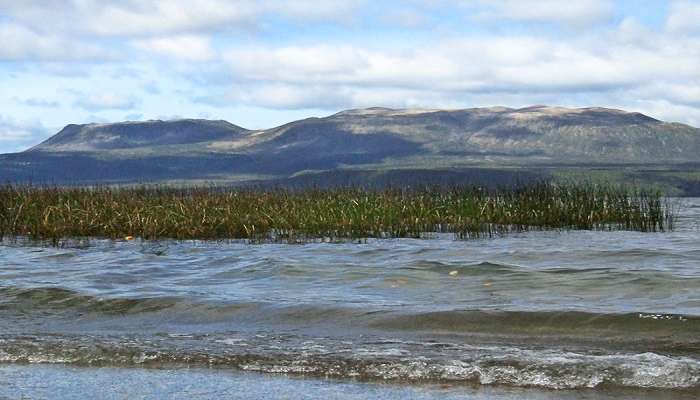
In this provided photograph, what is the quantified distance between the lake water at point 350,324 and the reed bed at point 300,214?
11.2ft

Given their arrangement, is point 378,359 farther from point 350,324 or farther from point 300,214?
point 300,214

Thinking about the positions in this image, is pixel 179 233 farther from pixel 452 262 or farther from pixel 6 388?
pixel 6 388

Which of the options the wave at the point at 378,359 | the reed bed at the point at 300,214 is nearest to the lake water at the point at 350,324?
the wave at the point at 378,359

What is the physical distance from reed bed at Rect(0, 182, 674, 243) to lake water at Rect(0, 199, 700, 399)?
134 inches

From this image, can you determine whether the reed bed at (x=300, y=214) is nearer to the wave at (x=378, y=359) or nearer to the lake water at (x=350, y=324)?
the lake water at (x=350, y=324)

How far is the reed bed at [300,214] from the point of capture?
22.8 meters

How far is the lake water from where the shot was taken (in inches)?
314

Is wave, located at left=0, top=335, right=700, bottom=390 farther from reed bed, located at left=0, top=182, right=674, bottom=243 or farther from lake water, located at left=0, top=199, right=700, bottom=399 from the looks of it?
reed bed, located at left=0, top=182, right=674, bottom=243

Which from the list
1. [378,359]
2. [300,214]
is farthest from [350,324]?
[300,214]

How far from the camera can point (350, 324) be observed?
11.1 meters

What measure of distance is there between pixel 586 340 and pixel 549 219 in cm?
1665

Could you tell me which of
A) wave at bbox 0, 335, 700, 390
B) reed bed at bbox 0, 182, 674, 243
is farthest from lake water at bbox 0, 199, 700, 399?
reed bed at bbox 0, 182, 674, 243

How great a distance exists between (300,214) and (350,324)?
1359 cm

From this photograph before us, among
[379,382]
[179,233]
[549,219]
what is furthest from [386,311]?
[549,219]
